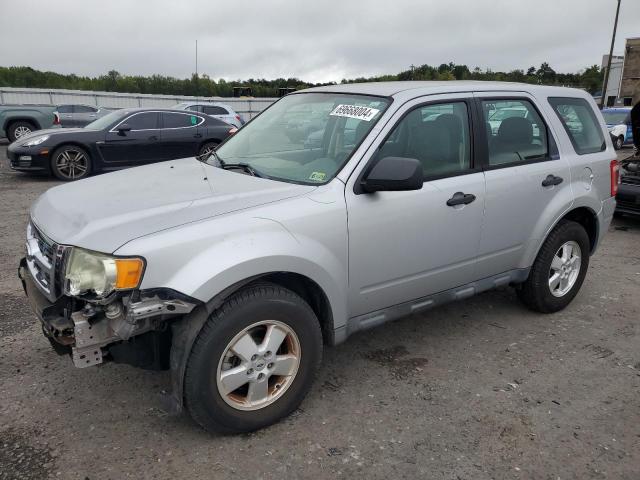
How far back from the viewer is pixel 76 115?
18.5 meters

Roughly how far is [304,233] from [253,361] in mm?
694

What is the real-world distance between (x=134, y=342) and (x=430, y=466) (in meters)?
1.54

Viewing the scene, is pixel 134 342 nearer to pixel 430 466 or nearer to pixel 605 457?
pixel 430 466

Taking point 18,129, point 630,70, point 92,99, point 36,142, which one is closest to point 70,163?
point 36,142

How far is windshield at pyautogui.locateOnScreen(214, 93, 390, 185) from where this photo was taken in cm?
319

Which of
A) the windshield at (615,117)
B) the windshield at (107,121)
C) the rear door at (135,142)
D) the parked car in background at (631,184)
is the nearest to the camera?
the parked car in background at (631,184)

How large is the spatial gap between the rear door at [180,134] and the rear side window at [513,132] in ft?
27.6

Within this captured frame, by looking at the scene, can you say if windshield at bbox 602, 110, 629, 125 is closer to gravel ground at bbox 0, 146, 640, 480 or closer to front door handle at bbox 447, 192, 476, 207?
gravel ground at bbox 0, 146, 640, 480

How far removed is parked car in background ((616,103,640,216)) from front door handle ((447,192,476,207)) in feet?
17.2

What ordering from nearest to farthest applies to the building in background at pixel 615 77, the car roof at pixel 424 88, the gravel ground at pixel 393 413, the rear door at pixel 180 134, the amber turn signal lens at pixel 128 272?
the amber turn signal lens at pixel 128 272 → the gravel ground at pixel 393 413 → the car roof at pixel 424 88 → the rear door at pixel 180 134 → the building in background at pixel 615 77

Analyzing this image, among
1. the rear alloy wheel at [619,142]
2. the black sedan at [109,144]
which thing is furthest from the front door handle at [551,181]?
the rear alloy wheel at [619,142]

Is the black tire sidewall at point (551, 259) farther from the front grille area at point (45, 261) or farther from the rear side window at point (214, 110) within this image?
the rear side window at point (214, 110)

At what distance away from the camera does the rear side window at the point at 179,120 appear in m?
11.1

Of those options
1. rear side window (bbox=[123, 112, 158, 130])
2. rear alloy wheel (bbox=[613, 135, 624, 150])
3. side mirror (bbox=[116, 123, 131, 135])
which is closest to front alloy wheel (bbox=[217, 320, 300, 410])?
side mirror (bbox=[116, 123, 131, 135])
